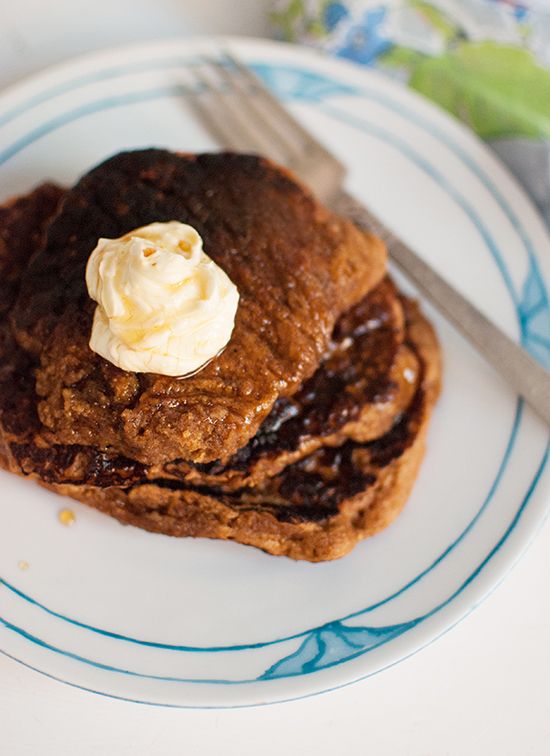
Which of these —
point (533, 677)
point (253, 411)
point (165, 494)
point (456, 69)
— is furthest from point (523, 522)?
point (456, 69)

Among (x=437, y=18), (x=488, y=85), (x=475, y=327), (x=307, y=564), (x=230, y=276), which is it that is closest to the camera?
(x=230, y=276)

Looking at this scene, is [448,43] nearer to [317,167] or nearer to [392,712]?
[317,167]

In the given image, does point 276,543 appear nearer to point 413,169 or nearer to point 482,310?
point 482,310

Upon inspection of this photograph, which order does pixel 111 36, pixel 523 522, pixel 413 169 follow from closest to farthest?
pixel 523 522 → pixel 413 169 → pixel 111 36

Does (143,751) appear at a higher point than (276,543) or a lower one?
lower

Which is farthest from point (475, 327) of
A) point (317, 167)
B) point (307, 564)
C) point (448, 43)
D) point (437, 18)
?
point (437, 18)

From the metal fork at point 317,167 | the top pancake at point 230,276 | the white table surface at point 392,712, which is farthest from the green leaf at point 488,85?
the white table surface at point 392,712
